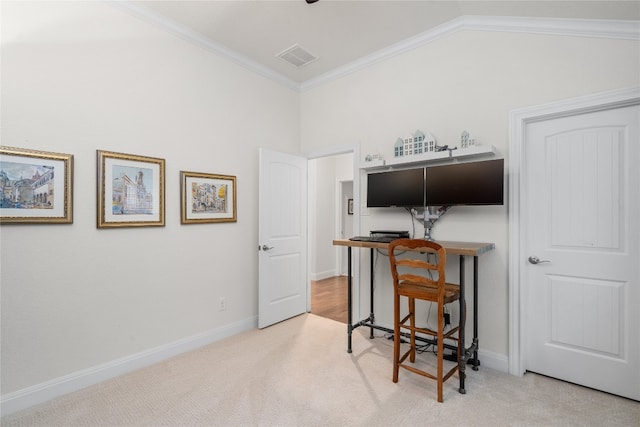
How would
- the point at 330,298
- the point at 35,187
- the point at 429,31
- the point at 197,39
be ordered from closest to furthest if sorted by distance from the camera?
the point at 35,187, the point at 429,31, the point at 197,39, the point at 330,298

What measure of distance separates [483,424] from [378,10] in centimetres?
320

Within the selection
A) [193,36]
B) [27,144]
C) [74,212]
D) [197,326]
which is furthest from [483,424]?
[193,36]

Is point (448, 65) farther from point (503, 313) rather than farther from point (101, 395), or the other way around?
point (101, 395)

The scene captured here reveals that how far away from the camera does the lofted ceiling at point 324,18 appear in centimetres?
227

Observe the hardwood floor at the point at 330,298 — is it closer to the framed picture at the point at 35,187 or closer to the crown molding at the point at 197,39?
the framed picture at the point at 35,187

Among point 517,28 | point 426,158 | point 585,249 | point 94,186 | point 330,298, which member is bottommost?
point 330,298

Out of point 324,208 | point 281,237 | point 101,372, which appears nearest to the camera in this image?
point 101,372

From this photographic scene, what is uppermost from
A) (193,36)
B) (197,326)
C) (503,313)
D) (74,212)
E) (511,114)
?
(193,36)

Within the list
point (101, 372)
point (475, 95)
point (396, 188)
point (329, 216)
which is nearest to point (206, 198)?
point (101, 372)

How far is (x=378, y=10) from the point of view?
8.43ft

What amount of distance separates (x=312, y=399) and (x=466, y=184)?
79.9 inches

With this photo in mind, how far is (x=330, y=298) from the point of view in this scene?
4715mm

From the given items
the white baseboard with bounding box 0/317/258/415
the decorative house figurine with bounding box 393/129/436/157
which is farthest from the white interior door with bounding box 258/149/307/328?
the decorative house figurine with bounding box 393/129/436/157

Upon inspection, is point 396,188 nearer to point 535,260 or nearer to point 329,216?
point 535,260
